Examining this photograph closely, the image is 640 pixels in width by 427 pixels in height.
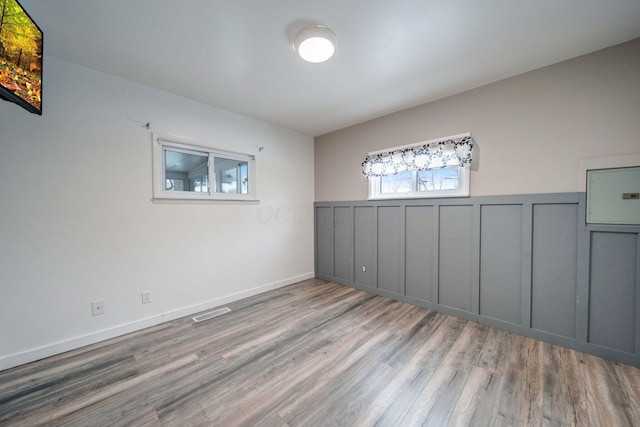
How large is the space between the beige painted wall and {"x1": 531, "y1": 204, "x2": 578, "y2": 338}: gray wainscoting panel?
25 centimetres

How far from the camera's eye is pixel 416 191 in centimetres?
313

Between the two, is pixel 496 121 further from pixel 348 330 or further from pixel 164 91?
pixel 164 91

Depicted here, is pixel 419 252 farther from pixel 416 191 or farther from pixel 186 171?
pixel 186 171

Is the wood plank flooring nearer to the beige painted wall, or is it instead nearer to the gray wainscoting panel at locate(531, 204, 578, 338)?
the gray wainscoting panel at locate(531, 204, 578, 338)

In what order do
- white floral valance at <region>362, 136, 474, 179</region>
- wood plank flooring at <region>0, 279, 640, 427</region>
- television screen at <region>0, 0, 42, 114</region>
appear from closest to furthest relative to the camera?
television screen at <region>0, 0, 42, 114</region>, wood plank flooring at <region>0, 279, 640, 427</region>, white floral valance at <region>362, 136, 474, 179</region>

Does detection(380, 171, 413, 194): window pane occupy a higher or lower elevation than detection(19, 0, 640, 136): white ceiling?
lower

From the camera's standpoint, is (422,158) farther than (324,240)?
No

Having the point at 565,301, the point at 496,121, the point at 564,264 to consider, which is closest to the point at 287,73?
the point at 496,121

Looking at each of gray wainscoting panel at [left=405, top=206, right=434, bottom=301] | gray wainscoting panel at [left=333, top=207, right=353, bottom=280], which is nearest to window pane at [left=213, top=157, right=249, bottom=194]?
gray wainscoting panel at [left=333, top=207, right=353, bottom=280]

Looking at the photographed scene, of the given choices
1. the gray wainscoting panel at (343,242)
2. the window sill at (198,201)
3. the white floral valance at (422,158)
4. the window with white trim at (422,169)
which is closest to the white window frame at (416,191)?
the window with white trim at (422,169)

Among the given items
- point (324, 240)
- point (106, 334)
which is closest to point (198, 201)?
point (106, 334)

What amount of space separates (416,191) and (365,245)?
3.60ft

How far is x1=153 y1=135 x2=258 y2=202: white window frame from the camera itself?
2.61m

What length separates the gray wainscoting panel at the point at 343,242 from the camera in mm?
3828
